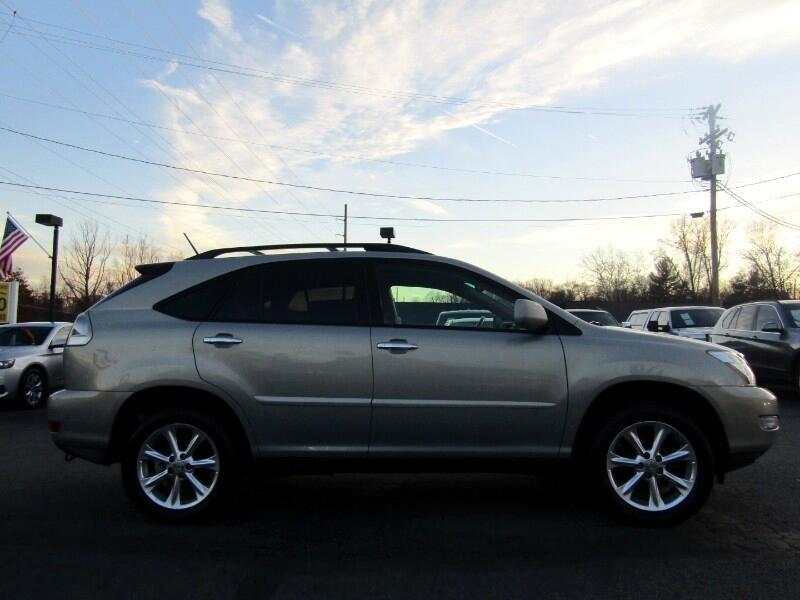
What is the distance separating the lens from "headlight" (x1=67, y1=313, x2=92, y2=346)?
4.70m

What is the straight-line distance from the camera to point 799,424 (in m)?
8.78

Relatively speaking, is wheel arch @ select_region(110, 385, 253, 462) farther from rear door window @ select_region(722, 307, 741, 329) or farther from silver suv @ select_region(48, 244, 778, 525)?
rear door window @ select_region(722, 307, 741, 329)

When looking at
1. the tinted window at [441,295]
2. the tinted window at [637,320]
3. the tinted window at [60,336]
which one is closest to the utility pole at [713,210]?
the tinted window at [637,320]

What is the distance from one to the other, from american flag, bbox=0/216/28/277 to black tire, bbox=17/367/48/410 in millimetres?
13207

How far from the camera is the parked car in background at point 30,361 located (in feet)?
37.1

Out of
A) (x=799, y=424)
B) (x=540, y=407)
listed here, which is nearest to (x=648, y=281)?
(x=799, y=424)

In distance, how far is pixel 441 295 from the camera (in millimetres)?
4922

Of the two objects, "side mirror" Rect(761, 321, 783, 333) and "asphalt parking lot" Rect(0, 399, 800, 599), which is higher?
"side mirror" Rect(761, 321, 783, 333)

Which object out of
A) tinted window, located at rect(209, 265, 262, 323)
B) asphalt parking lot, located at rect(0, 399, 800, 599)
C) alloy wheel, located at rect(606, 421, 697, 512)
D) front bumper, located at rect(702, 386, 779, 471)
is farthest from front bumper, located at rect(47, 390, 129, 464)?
front bumper, located at rect(702, 386, 779, 471)

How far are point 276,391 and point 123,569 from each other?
1378mm

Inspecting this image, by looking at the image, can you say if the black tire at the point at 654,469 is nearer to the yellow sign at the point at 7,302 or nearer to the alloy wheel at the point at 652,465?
the alloy wheel at the point at 652,465

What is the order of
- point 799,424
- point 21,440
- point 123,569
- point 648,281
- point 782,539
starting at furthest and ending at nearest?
1. point 648,281
2. point 799,424
3. point 21,440
4. point 782,539
5. point 123,569

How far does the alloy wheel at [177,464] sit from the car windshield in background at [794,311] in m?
10.5

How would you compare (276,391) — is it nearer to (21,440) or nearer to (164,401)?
(164,401)
